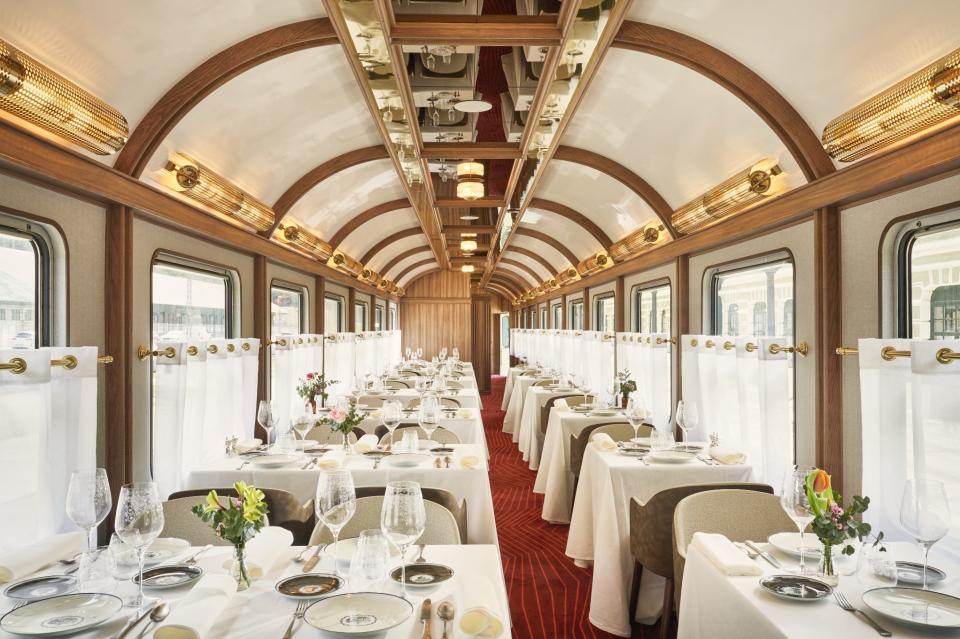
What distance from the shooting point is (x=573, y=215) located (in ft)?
29.8

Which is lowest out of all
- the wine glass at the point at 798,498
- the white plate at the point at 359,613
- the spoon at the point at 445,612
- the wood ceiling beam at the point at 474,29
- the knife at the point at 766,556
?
the knife at the point at 766,556

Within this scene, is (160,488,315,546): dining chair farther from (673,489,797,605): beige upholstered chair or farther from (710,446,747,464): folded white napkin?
(710,446,747,464): folded white napkin

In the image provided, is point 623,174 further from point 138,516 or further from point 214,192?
point 138,516

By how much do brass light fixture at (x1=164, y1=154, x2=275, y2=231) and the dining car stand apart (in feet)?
0.14

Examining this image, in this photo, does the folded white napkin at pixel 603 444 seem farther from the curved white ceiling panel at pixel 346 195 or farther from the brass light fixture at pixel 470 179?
the curved white ceiling panel at pixel 346 195

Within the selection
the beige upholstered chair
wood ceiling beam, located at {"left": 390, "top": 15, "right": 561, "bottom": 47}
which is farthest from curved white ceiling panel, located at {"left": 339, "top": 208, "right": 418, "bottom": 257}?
the beige upholstered chair

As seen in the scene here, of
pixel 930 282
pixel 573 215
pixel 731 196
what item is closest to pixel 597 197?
pixel 573 215

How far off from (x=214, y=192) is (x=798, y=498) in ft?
13.9

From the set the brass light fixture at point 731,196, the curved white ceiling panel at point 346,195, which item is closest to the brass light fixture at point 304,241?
the curved white ceiling panel at point 346,195

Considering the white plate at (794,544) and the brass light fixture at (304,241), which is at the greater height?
the brass light fixture at (304,241)

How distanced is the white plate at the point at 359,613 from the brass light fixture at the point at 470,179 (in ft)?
16.7

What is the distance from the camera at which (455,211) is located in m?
9.61

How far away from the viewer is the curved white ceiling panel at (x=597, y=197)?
7.32m

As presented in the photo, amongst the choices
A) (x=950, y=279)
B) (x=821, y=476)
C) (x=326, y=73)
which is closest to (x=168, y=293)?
(x=326, y=73)
